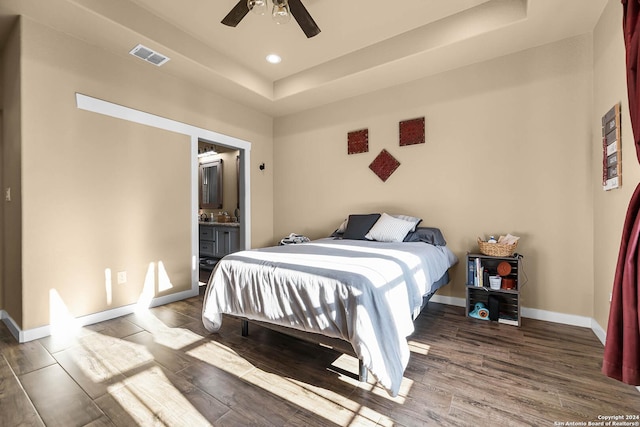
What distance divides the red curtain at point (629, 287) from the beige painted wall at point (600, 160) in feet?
2.18

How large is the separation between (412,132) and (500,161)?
1.02 metres

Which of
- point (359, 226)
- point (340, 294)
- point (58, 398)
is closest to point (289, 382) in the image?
point (340, 294)

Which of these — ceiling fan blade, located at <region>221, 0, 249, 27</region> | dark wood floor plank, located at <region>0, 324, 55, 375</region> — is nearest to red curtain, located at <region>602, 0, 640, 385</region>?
ceiling fan blade, located at <region>221, 0, 249, 27</region>

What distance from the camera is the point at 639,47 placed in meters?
1.30

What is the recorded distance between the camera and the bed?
62.9 inches

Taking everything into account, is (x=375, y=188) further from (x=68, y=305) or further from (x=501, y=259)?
(x=68, y=305)

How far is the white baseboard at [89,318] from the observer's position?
2.41m

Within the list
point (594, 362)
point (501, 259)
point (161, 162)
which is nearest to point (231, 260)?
point (161, 162)

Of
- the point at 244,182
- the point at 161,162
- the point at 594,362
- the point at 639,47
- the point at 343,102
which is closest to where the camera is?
the point at 639,47

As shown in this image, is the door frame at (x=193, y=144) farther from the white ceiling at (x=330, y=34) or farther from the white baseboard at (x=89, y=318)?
the white ceiling at (x=330, y=34)

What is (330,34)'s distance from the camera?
10.0 ft

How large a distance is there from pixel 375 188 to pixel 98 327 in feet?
11.0

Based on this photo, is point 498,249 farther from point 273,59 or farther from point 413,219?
point 273,59

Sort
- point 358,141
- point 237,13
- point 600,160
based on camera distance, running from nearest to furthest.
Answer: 1. point 237,13
2. point 600,160
3. point 358,141
